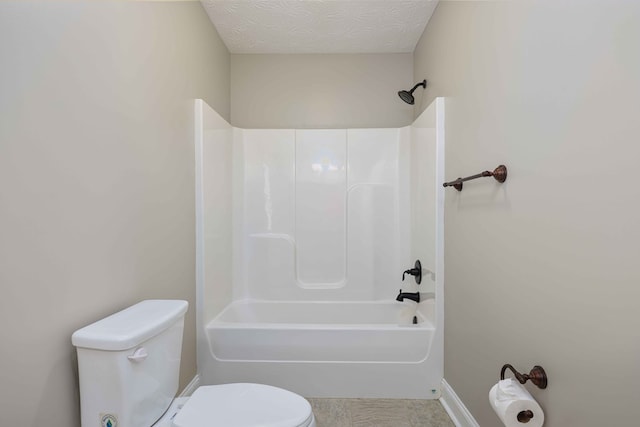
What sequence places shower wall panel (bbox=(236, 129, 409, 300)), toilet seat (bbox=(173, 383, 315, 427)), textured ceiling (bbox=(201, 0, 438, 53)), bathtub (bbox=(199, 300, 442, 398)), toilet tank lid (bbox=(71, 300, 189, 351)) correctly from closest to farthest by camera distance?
toilet tank lid (bbox=(71, 300, 189, 351))
toilet seat (bbox=(173, 383, 315, 427))
bathtub (bbox=(199, 300, 442, 398))
textured ceiling (bbox=(201, 0, 438, 53))
shower wall panel (bbox=(236, 129, 409, 300))

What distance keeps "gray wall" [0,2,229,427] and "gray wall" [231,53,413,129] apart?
1.23m

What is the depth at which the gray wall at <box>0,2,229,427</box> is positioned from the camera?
0.92 metres

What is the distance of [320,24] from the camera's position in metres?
2.53

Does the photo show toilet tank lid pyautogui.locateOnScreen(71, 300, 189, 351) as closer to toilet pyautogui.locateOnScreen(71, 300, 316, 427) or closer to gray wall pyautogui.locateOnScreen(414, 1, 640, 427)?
toilet pyautogui.locateOnScreen(71, 300, 316, 427)

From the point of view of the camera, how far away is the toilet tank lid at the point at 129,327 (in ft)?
3.44

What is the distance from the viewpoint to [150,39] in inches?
63.7

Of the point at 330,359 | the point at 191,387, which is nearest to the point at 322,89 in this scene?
the point at 330,359

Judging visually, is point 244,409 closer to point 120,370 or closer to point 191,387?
point 120,370

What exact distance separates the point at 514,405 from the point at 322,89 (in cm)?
264

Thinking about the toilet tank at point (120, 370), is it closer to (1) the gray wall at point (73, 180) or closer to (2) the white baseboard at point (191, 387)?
(1) the gray wall at point (73, 180)

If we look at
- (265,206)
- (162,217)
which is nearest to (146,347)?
(162,217)

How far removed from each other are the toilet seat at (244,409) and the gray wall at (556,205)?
0.83m

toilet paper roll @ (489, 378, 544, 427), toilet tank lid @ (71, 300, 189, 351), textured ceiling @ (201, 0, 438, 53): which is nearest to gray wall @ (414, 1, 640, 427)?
toilet paper roll @ (489, 378, 544, 427)

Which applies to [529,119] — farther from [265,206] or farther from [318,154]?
[265,206]
